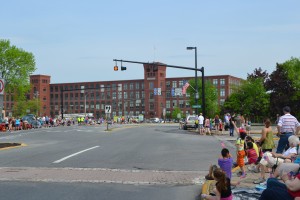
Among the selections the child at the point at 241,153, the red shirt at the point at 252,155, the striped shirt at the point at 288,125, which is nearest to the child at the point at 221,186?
the child at the point at 241,153

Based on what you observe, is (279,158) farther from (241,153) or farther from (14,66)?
(14,66)

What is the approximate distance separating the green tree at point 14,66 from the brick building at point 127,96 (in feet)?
238

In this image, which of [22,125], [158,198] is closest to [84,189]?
[158,198]

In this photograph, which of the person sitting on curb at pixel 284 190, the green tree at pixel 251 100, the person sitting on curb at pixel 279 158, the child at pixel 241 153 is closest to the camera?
the person sitting on curb at pixel 284 190

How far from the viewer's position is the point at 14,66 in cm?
8256

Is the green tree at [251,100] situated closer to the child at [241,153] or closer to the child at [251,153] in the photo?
the child at [241,153]

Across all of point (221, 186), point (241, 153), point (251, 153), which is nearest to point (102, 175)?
point (241, 153)

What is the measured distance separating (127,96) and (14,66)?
291 feet

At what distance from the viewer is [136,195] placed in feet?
31.4

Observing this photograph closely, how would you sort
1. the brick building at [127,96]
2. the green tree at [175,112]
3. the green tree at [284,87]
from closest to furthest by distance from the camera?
1. the green tree at [284,87]
2. the green tree at [175,112]
3. the brick building at [127,96]

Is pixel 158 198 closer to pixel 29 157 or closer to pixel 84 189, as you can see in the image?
pixel 84 189

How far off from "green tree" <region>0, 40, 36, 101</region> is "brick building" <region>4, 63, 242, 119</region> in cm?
7253

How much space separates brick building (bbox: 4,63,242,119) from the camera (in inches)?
6186

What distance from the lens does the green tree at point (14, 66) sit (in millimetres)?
81938
